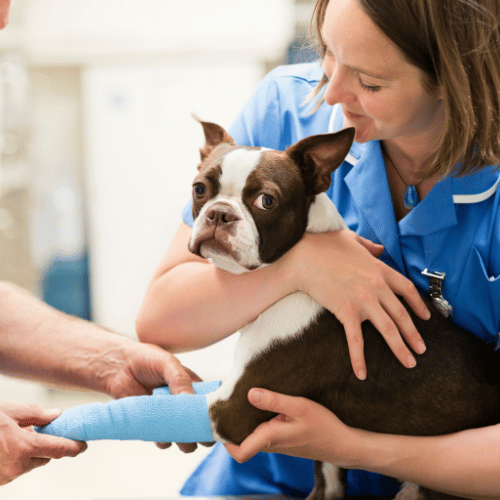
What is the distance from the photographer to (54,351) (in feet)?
4.11

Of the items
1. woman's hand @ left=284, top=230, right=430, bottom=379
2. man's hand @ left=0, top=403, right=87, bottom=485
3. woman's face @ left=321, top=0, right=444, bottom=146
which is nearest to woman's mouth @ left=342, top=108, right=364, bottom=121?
woman's face @ left=321, top=0, right=444, bottom=146

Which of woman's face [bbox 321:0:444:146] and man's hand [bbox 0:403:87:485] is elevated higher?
woman's face [bbox 321:0:444:146]

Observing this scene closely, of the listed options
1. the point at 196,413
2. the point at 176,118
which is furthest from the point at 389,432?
the point at 176,118

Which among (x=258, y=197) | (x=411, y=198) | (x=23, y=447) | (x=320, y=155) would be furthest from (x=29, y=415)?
(x=411, y=198)

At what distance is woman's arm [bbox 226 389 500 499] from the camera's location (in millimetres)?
1003

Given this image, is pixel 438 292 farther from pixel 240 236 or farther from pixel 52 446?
pixel 52 446

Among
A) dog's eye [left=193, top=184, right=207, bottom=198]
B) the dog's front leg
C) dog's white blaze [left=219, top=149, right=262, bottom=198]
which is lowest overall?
the dog's front leg

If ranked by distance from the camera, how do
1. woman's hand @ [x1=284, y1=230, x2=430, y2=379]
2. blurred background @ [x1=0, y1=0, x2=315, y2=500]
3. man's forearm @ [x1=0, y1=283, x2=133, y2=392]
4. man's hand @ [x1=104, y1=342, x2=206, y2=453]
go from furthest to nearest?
blurred background @ [x1=0, y1=0, x2=315, y2=500] < man's forearm @ [x1=0, y1=283, x2=133, y2=392] < man's hand @ [x1=104, y1=342, x2=206, y2=453] < woman's hand @ [x1=284, y1=230, x2=430, y2=379]

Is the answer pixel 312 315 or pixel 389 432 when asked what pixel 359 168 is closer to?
pixel 312 315

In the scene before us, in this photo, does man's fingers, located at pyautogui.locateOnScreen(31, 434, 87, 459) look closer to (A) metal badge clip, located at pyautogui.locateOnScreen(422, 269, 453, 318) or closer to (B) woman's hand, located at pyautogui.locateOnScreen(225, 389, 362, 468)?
(B) woman's hand, located at pyautogui.locateOnScreen(225, 389, 362, 468)

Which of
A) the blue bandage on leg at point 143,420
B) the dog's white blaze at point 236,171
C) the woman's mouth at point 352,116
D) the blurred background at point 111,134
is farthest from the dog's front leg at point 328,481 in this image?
the blurred background at point 111,134

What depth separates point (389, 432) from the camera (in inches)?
41.9

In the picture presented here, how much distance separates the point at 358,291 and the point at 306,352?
15 cm

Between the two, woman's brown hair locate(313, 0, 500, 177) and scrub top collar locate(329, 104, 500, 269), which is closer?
woman's brown hair locate(313, 0, 500, 177)
